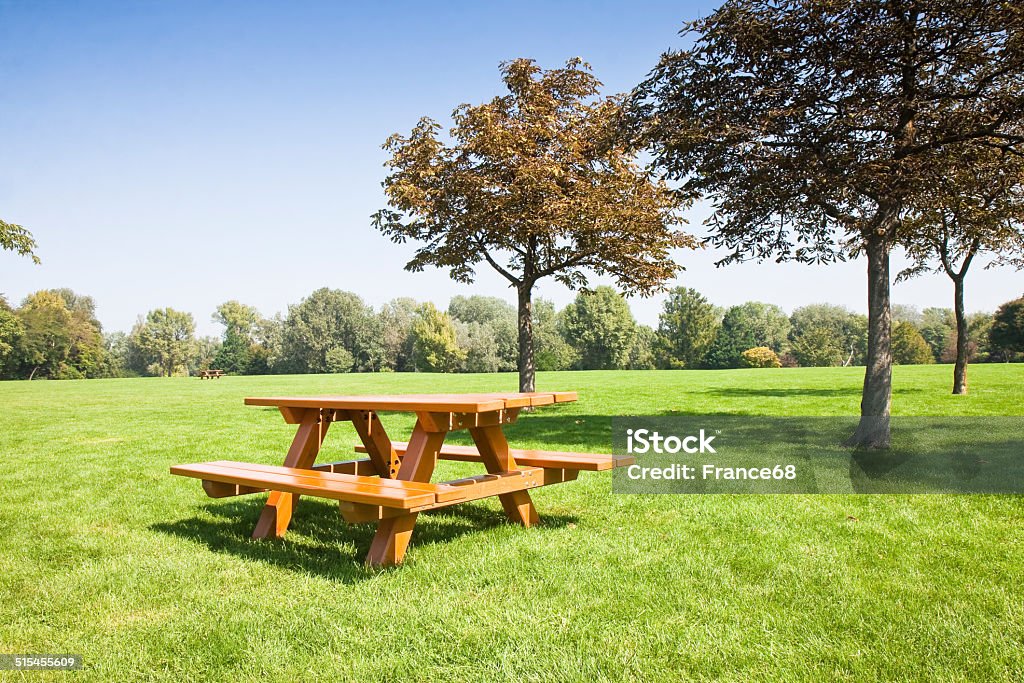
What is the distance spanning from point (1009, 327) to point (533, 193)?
159 feet

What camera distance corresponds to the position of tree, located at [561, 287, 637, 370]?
246 feet

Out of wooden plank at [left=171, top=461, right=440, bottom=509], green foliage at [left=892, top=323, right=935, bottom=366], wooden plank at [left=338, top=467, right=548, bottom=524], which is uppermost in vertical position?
green foliage at [left=892, top=323, right=935, bottom=366]

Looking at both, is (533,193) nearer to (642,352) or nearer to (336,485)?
(336,485)

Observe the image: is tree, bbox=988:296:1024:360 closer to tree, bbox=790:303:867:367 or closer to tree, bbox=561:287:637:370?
tree, bbox=790:303:867:367

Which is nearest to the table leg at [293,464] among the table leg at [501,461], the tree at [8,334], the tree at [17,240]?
the table leg at [501,461]

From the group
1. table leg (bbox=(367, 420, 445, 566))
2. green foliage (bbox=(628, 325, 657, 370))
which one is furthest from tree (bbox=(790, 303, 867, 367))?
table leg (bbox=(367, 420, 445, 566))

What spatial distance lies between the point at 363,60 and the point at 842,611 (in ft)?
43.7

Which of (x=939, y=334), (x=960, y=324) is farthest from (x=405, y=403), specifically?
(x=939, y=334)

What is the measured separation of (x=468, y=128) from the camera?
1736 centimetres

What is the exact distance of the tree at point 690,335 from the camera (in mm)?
78625

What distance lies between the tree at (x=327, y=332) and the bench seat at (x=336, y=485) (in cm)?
7583

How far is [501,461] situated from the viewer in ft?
19.9

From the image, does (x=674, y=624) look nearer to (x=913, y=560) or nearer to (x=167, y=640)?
(x=913, y=560)

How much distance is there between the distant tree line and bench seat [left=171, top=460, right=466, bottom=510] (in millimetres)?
61577
